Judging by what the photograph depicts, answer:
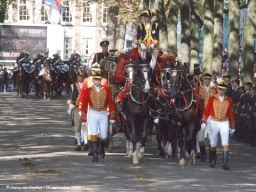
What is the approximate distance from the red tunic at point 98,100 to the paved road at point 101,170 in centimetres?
111

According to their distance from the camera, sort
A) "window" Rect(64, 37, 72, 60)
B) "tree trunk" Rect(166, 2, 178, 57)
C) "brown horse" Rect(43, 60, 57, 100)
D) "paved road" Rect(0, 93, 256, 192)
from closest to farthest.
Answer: "paved road" Rect(0, 93, 256, 192) → "tree trunk" Rect(166, 2, 178, 57) → "brown horse" Rect(43, 60, 57, 100) → "window" Rect(64, 37, 72, 60)

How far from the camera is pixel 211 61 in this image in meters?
42.2

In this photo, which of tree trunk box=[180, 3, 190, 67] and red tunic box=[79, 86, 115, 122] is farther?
tree trunk box=[180, 3, 190, 67]

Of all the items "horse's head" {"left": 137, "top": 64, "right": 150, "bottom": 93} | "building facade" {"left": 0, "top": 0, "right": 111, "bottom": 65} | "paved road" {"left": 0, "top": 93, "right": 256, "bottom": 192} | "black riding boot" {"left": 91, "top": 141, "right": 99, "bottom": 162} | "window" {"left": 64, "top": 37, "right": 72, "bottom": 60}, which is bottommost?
"paved road" {"left": 0, "top": 93, "right": 256, "bottom": 192}

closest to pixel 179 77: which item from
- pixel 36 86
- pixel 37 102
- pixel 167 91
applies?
pixel 167 91

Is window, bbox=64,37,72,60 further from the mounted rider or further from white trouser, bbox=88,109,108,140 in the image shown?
white trouser, bbox=88,109,108,140

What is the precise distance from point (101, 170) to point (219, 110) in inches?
119

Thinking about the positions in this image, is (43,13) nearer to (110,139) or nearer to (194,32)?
(194,32)

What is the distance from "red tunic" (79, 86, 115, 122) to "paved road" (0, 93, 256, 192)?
3.64ft

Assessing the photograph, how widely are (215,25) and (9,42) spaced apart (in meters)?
29.0

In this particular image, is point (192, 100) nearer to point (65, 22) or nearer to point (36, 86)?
point (36, 86)

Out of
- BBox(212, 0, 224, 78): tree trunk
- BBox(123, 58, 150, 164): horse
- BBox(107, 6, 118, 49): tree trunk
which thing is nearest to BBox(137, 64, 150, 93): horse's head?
BBox(123, 58, 150, 164): horse

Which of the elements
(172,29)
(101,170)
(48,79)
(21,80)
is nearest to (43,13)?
(21,80)

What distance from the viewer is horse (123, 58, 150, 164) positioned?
2186 centimetres
